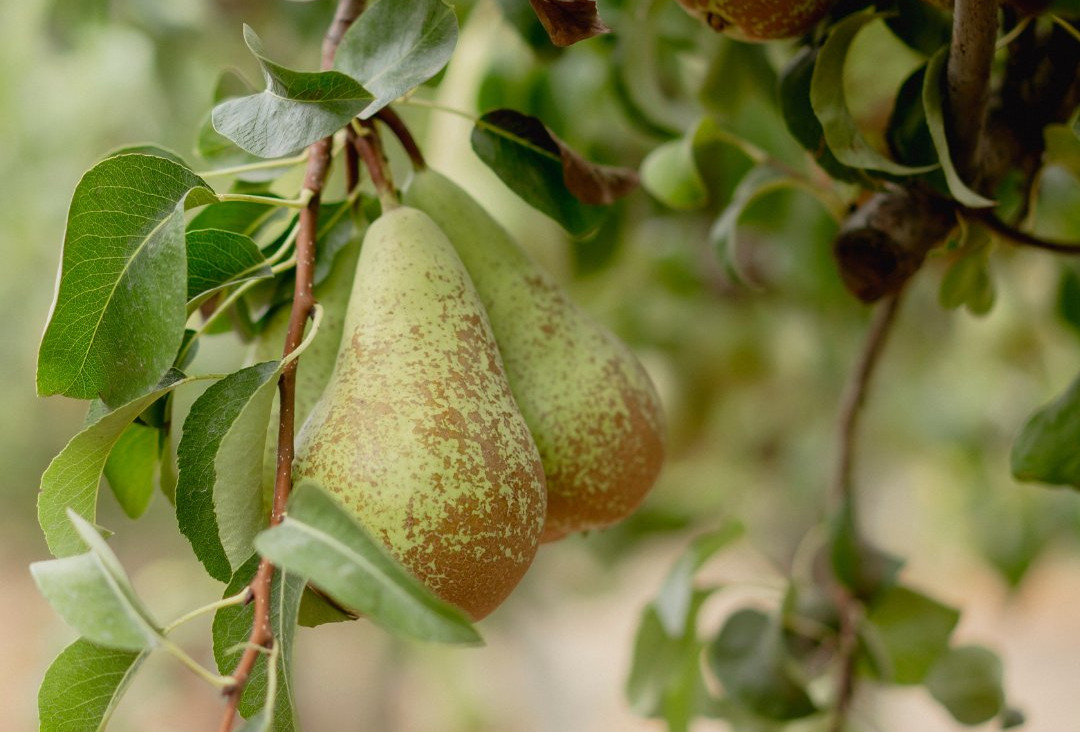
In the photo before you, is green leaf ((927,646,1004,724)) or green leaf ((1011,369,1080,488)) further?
green leaf ((927,646,1004,724))

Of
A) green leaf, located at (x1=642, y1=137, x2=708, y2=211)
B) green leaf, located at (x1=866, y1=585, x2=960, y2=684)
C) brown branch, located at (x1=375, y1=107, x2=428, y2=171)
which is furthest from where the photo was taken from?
green leaf, located at (x1=866, y1=585, x2=960, y2=684)

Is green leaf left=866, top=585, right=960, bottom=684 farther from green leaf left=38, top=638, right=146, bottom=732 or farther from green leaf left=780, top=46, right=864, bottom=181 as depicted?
green leaf left=38, top=638, right=146, bottom=732

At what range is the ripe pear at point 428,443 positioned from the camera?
1.21 ft

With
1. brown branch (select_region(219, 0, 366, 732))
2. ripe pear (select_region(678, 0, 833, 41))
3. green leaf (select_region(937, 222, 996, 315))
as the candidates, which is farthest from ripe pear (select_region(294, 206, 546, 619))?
green leaf (select_region(937, 222, 996, 315))

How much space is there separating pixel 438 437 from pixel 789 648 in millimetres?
513

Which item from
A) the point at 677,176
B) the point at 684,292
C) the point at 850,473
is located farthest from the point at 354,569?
the point at 684,292

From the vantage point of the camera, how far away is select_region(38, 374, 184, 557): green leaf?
0.39m

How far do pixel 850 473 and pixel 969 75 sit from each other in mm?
384

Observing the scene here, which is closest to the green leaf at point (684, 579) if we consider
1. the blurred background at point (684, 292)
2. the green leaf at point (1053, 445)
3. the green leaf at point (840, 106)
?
the blurred background at point (684, 292)

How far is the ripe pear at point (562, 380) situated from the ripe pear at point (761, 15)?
5.7 inches

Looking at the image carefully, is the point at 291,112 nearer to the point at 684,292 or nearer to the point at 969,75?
the point at 969,75

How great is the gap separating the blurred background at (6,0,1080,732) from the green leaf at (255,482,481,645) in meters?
0.37

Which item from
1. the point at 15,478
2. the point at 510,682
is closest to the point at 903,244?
the point at 510,682

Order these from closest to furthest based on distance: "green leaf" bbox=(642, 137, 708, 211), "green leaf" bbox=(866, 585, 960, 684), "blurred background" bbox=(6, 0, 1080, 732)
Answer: "green leaf" bbox=(642, 137, 708, 211), "green leaf" bbox=(866, 585, 960, 684), "blurred background" bbox=(6, 0, 1080, 732)
